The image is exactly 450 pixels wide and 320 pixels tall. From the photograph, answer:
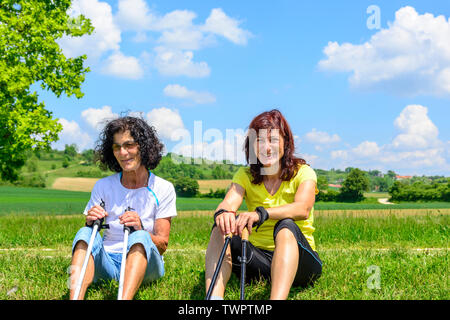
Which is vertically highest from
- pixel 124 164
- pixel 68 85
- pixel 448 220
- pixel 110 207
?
pixel 68 85

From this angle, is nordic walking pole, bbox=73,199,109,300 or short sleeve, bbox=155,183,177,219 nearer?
nordic walking pole, bbox=73,199,109,300

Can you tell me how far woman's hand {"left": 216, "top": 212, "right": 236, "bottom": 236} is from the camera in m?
3.20

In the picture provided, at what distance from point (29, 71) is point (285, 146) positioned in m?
10.6

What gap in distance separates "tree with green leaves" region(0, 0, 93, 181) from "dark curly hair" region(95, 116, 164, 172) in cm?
863

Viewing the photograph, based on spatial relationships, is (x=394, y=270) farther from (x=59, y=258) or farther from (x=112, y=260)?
(x=59, y=258)

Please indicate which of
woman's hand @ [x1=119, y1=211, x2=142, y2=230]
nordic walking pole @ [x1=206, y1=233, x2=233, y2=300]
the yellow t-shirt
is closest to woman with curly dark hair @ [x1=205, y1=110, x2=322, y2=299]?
the yellow t-shirt

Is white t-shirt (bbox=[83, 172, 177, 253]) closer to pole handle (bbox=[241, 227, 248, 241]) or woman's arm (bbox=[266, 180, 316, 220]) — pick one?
pole handle (bbox=[241, 227, 248, 241])

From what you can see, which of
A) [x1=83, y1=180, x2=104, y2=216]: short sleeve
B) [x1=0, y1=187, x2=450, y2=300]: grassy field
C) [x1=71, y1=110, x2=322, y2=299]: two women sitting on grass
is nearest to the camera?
[x1=71, y1=110, x2=322, y2=299]: two women sitting on grass

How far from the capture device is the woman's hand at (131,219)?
128 inches
